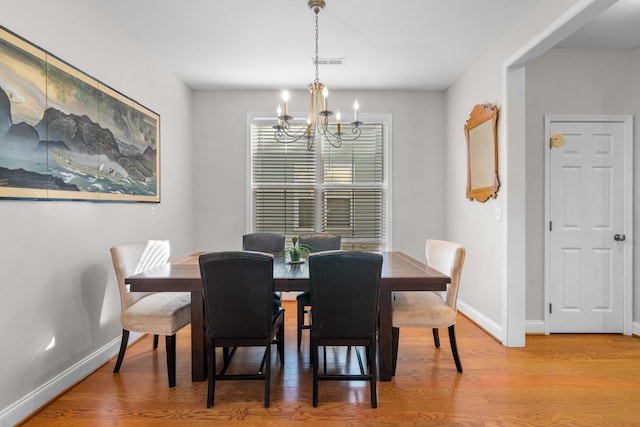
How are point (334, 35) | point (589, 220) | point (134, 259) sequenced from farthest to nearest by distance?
point (589, 220)
point (334, 35)
point (134, 259)

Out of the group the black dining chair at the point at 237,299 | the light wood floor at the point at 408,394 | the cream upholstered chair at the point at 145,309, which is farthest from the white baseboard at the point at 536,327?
the cream upholstered chair at the point at 145,309

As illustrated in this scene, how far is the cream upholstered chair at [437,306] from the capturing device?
2.40 meters

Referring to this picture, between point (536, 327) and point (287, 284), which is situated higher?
point (287, 284)

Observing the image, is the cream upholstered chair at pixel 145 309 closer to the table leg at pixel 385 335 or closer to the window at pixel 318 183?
the table leg at pixel 385 335

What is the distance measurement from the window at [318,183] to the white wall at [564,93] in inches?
65.3

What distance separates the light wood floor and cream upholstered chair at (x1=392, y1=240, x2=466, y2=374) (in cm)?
28

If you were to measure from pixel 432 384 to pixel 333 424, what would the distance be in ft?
2.65

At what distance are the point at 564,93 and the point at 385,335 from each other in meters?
2.85

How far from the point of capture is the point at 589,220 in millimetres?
3258

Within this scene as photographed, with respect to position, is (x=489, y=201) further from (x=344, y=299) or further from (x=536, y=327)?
(x=344, y=299)

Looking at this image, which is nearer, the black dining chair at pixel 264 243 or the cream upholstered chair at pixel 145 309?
the cream upholstered chair at pixel 145 309

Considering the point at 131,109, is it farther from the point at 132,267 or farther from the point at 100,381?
the point at 100,381

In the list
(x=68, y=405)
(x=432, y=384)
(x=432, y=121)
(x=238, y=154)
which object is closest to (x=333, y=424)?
(x=432, y=384)

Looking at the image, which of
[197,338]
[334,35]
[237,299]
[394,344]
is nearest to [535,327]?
[394,344]
